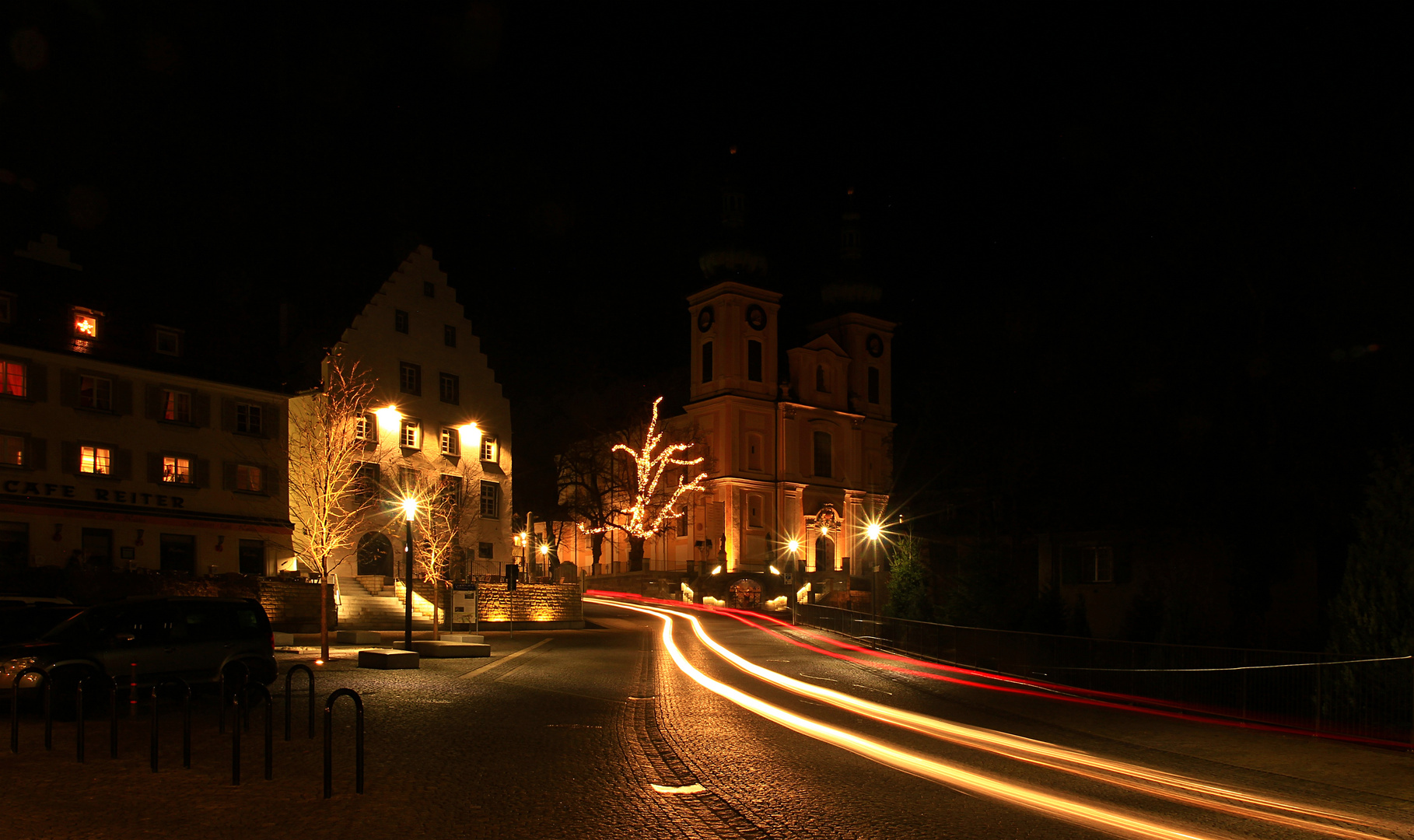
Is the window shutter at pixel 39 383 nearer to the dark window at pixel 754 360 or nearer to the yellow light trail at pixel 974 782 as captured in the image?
the yellow light trail at pixel 974 782

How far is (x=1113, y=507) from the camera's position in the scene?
3186 centimetres

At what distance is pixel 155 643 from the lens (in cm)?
1792

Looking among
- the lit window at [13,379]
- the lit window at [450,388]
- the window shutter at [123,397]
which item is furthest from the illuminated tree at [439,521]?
the lit window at [13,379]

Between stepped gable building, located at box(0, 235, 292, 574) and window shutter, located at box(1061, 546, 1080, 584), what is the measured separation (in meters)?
28.5

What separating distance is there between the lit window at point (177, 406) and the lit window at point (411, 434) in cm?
Answer: 957

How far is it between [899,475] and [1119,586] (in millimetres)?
20100

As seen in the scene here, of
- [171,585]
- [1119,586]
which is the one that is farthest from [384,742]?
[1119,586]

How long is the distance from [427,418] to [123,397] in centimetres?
1356

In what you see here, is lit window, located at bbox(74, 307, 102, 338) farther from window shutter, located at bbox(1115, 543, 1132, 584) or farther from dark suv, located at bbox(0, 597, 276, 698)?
window shutter, located at bbox(1115, 543, 1132, 584)

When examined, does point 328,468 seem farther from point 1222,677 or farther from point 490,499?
point 1222,677

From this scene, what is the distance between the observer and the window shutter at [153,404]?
41.4 metres

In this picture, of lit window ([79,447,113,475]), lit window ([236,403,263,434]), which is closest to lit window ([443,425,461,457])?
lit window ([236,403,263,434])

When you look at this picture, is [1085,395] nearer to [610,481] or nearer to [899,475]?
[899,475]

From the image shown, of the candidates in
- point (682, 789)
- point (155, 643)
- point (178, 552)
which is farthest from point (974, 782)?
point (178, 552)
